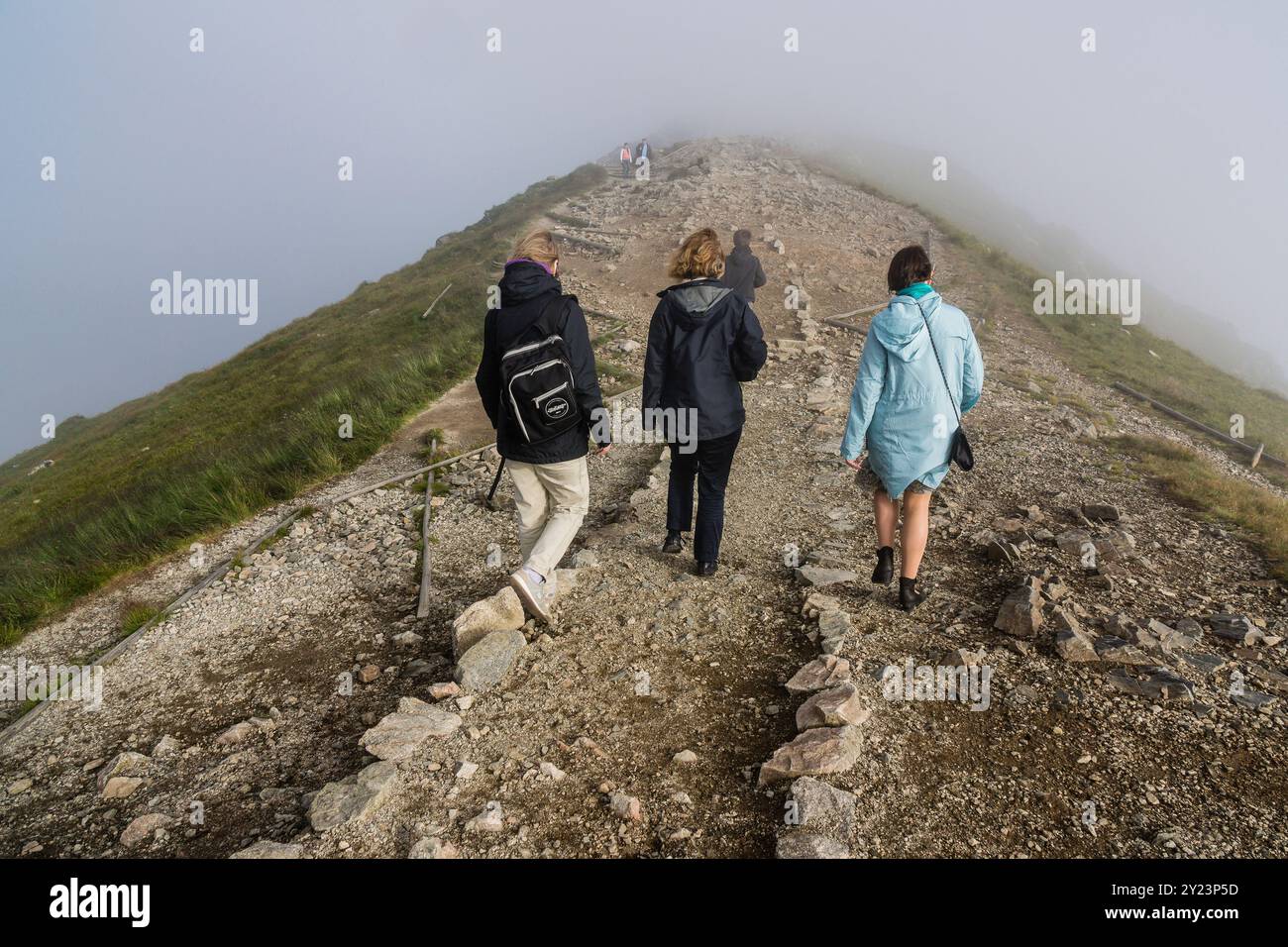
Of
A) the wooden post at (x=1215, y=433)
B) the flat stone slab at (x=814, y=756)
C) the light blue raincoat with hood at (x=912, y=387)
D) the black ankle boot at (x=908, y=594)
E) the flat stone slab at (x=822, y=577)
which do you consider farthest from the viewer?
A: the wooden post at (x=1215, y=433)

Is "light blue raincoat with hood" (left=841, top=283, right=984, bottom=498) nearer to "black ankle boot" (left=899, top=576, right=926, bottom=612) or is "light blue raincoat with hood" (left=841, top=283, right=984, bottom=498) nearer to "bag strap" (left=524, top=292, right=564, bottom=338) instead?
"black ankle boot" (left=899, top=576, right=926, bottom=612)

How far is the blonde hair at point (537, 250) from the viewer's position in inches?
189

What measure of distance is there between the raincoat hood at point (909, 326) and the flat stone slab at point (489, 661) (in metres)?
3.44

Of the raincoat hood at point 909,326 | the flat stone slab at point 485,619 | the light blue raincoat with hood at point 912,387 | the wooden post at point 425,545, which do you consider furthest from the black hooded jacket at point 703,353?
the wooden post at point 425,545

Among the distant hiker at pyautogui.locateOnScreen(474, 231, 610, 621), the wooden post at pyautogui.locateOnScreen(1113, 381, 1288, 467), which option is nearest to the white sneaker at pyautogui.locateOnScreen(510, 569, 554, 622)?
the distant hiker at pyautogui.locateOnScreen(474, 231, 610, 621)

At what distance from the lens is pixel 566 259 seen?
22.7 m

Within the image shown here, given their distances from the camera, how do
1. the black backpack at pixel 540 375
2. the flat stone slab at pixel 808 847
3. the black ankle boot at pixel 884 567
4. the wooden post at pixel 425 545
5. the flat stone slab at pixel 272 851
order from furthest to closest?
the wooden post at pixel 425 545, the black ankle boot at pixel 884 567, the black backpack at pixel 540 375, the flat stone slab at pixel 272 851, the flat stone slab at pixel 808 847

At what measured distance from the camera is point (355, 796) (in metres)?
3.79

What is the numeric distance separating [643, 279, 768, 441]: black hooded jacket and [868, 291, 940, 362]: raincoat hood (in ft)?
3.13

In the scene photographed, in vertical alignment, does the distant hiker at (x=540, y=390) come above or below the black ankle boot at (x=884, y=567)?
above

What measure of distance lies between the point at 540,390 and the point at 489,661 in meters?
1.95

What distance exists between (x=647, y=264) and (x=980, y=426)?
505 inches

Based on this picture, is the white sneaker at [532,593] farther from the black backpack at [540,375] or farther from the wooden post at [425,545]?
the wooden post at [425,545]

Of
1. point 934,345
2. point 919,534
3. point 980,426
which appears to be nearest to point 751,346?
point 934,345
